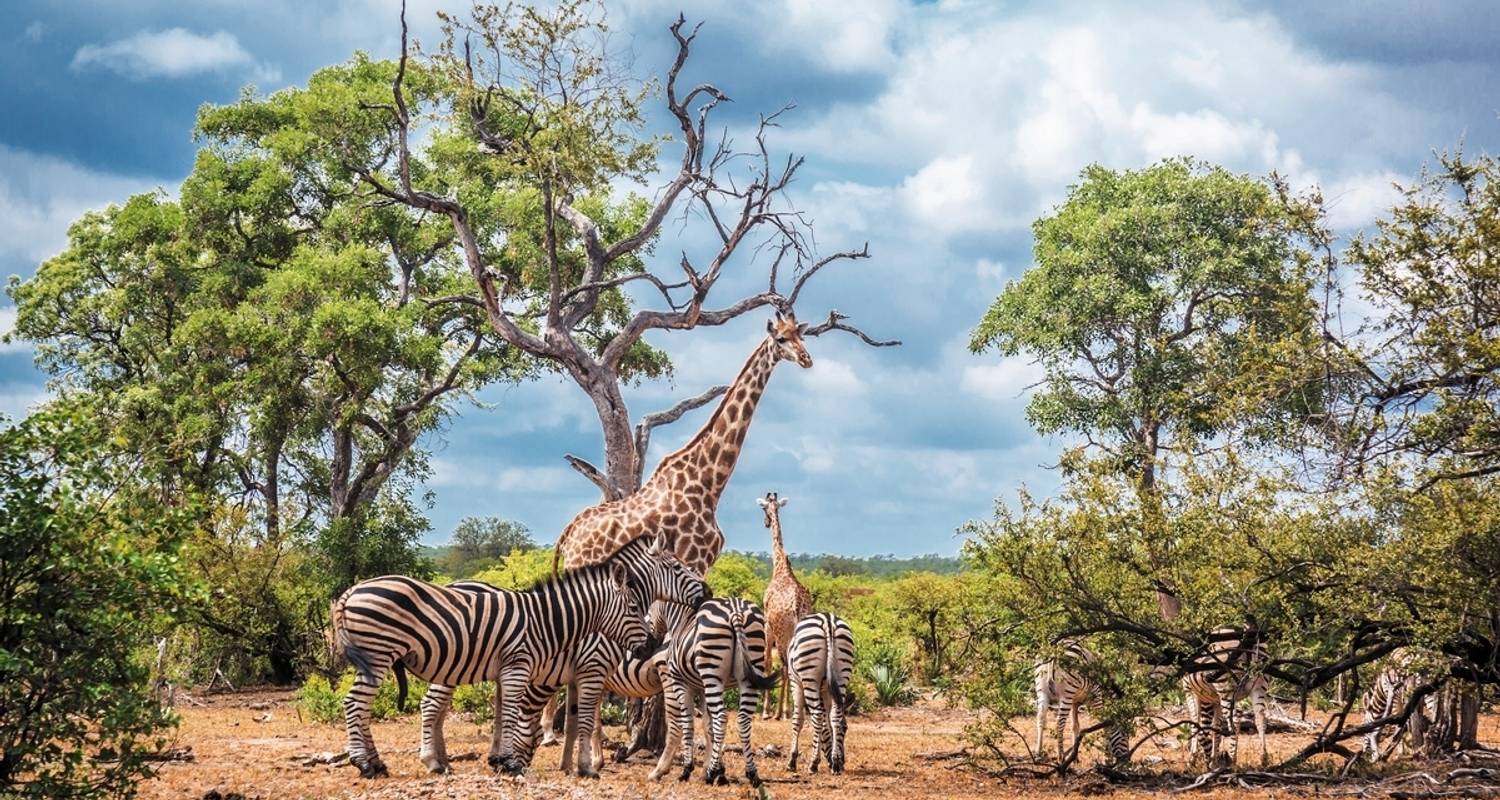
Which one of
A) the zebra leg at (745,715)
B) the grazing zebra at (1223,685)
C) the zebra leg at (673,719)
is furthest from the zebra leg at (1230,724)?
the zebra leg at (673,719)

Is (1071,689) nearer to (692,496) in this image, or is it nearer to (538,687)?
(692,496)

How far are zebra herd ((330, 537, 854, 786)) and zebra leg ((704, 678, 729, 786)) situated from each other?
12 millimetres

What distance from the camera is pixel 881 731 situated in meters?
20.1

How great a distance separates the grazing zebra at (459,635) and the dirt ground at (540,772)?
52 centimetres

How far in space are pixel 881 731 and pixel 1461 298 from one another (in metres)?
10.8

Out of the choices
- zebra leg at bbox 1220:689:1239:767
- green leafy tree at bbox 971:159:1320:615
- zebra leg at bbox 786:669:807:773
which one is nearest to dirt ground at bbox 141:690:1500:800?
zebra leg at bbox 786:669:807:773

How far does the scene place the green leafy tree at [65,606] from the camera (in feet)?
29.8

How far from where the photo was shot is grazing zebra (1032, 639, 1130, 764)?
43.8ft

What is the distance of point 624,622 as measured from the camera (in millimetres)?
13328

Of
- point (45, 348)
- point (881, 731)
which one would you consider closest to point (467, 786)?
point (881, 731)

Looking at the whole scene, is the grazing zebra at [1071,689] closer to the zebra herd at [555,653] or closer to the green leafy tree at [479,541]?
the zebra herd at [555,653]

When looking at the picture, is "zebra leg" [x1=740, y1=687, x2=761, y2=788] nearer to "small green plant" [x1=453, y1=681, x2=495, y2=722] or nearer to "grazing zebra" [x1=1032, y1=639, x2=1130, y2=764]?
"grazing zebra" [x1=1032, y1=639, x2=1130, y2=764]

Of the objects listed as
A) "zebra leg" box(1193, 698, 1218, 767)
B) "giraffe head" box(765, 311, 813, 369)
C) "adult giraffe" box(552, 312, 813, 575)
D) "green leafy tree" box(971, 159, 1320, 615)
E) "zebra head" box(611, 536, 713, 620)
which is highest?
"green leafy tree" box(971, 159, 1320, 615)

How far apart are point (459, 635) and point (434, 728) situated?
100 cm
